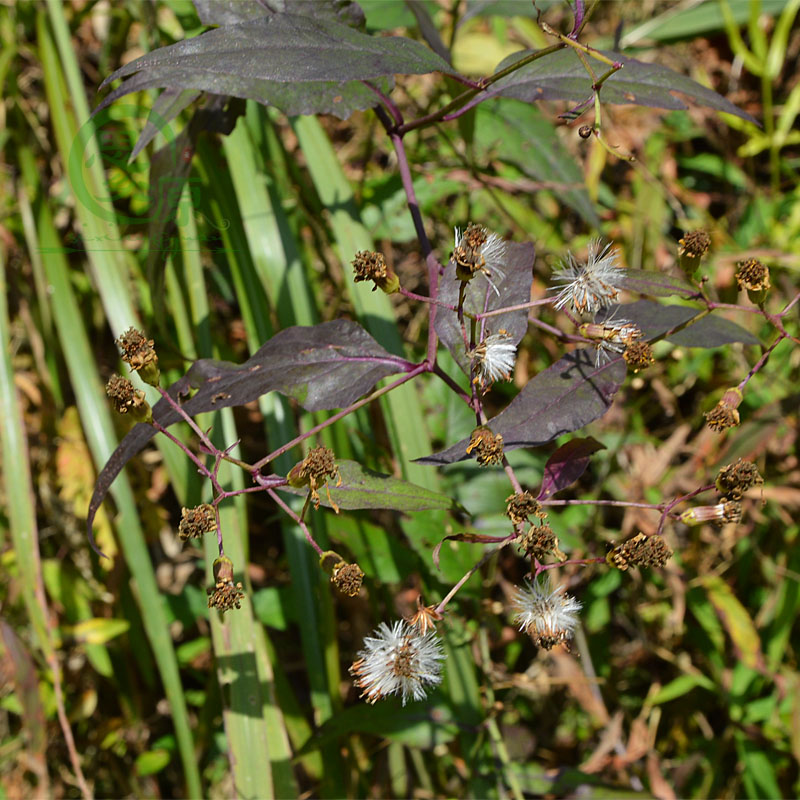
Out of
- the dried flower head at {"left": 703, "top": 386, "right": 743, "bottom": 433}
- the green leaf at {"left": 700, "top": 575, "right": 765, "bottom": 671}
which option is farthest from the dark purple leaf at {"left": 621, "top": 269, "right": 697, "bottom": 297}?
the green leaf at {"left": 700, "top": 575, "right": 765, "bottom": 671}

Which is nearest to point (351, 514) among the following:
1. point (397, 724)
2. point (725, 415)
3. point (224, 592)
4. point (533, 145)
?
point (397, 724)

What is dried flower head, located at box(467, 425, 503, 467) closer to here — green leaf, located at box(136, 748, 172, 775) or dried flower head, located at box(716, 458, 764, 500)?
dried flower head, located at box(716, 458, 764, 500)

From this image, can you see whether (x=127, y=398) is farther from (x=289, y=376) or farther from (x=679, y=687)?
(x=679, y=687)

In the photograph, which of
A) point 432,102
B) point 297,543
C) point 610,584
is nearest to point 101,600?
point 297,543

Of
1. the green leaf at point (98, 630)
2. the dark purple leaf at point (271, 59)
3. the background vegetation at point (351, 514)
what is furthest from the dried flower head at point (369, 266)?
the green leaf at point (98, 630)

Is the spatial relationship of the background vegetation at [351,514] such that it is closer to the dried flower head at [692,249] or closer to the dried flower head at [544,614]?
the dried flower head at [544,614]

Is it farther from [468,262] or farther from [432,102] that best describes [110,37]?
[468,262]
